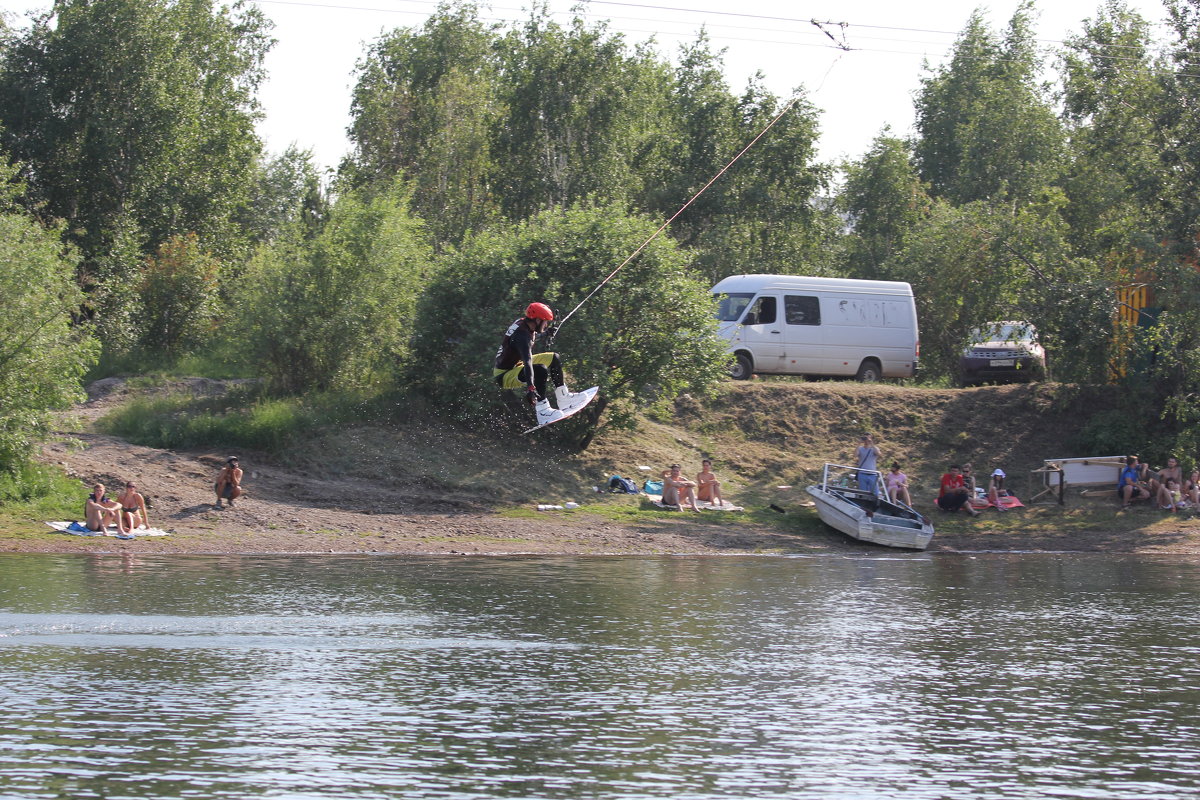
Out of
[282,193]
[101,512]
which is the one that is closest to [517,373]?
[101,512]

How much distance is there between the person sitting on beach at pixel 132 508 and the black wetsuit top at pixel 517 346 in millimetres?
8905

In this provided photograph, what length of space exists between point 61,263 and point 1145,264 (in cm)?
2418

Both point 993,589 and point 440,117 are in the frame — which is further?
point 440,117

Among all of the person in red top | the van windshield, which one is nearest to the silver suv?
the van windshield

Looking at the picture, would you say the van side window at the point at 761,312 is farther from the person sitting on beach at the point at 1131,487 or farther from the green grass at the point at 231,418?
the green grass at the point at 231,418

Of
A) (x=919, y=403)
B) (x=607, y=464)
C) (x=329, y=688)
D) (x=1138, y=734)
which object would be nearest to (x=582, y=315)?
(x=607, y=464)

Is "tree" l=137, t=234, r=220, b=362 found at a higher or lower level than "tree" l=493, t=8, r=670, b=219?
lower

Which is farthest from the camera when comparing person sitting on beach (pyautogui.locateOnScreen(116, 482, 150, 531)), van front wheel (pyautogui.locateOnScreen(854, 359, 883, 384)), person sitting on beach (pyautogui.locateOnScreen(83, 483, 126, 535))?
van front wheel (pyautogui.locateOnScreen(854, 359, 883, 384))

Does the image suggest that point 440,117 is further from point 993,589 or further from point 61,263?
point 993,589

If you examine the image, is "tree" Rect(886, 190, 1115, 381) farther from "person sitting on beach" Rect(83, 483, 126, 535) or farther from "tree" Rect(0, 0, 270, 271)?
"tree" Rect(0, 0, 270, 271)

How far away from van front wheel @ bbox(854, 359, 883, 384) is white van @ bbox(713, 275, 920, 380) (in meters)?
0.03

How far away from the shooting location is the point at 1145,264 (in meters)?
29.6

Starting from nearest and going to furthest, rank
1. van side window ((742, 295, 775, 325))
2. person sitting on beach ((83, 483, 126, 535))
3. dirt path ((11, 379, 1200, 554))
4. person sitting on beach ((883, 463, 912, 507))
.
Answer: person sitting on beach ((83, 483, 126, 535)) → dirt path ((11, 379, 1200, 554)) → person sitting on beach ((883, 463, 912, 507)) → van side window ((742, 295, 775, 325))

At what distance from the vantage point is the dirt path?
2367 cm
